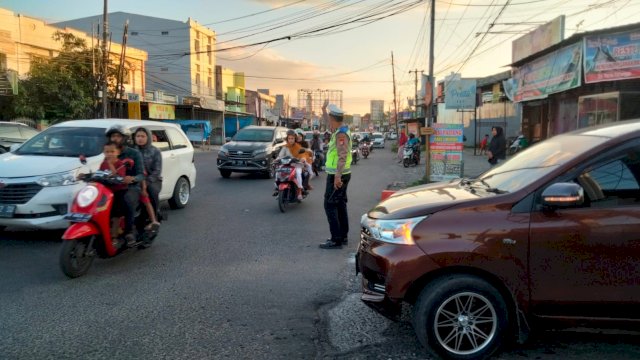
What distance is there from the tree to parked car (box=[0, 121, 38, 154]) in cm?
1104

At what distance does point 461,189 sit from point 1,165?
6.39 metres

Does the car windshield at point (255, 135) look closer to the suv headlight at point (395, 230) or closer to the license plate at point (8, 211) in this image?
the license plate at point (8, 211)

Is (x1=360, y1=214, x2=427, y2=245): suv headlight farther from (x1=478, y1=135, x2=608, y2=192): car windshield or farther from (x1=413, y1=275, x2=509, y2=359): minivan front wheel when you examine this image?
(x1=478, y1=135, x2=608, y2=192): car windshield

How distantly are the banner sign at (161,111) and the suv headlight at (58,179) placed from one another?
30.9 m

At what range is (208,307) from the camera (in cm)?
464

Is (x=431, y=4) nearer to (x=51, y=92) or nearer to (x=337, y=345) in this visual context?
(x=337, y=345)

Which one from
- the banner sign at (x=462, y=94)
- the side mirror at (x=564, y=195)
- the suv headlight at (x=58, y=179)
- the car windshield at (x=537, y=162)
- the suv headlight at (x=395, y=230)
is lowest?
the suv headlight at (x=395, y=230)

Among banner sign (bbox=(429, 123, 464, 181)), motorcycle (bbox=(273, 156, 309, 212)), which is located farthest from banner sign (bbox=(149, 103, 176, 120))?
motorcycle (bbox=(273, 156, 309, 212))

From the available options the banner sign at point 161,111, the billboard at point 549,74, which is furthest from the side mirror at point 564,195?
the banner sign at point 161,111

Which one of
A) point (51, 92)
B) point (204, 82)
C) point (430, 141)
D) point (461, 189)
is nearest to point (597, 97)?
point (430, 141)

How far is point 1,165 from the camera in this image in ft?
22.8

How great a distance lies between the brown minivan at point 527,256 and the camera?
3344 mm

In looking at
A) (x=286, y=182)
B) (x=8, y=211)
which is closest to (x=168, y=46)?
(x=286, y=182)

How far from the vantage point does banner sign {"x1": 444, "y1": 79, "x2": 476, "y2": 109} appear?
596 inches
